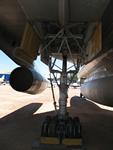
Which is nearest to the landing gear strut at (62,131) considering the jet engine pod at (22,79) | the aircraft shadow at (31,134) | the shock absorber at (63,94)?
the shock absorber at (63,94)

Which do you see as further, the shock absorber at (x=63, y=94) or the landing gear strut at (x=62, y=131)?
the shock absorber at (x=63, y=94)

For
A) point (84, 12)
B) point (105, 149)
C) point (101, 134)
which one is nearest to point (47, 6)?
point (84, 12)

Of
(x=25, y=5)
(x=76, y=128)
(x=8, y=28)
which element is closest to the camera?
(x=25, y=5)

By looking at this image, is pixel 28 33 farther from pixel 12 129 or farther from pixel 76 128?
pixel 12 129

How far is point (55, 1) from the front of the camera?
4.56 meters

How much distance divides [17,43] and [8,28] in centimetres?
121

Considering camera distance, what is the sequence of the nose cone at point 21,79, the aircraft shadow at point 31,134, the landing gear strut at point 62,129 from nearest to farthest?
the landing gear strut at point 62,129 < the aircraft shadow at point 31,134 < the nose cone at point 21,79

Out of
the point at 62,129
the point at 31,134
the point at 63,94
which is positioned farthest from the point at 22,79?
the point at 62,129

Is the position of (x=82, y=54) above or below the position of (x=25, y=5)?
below

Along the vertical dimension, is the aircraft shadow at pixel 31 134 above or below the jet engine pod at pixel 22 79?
below

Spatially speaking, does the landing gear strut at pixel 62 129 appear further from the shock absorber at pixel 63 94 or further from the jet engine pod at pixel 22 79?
the jet engine pod at pixel 22 79

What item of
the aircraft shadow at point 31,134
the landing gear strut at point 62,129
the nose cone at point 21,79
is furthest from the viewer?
the nose cone at point 21,79

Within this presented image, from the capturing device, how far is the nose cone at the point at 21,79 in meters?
6.96

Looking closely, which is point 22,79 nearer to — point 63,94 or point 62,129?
point 63,94
